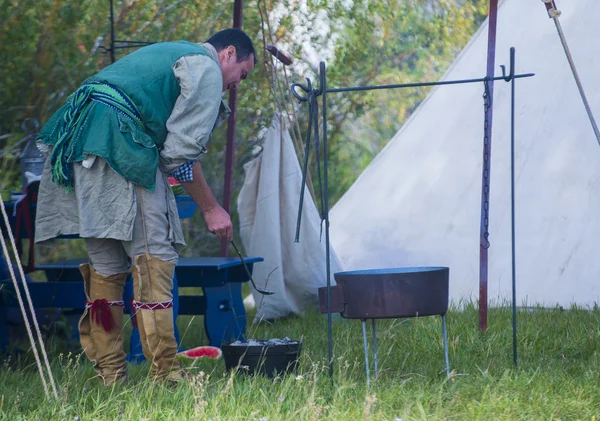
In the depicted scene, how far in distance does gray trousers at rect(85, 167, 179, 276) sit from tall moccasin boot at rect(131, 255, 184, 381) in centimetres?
3

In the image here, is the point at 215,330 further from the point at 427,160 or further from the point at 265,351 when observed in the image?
the point at 427,160

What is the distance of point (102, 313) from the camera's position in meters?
3.14

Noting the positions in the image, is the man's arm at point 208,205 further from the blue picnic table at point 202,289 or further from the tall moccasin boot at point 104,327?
the blue picnic table at point 202,289

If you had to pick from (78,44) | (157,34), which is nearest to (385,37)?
(157,34)

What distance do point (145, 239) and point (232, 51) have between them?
2.47 ft

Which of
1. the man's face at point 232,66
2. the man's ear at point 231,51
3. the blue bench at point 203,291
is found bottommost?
the blue bench at point 203,291

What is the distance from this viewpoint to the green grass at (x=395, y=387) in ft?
8.55

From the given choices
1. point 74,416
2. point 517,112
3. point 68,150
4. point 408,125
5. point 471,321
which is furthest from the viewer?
point 408,125

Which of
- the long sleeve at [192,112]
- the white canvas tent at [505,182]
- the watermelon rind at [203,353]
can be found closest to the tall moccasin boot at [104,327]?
the long sleeve at [192,112]

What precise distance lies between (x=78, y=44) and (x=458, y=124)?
8.52ft

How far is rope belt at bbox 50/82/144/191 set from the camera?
3025 millimetres

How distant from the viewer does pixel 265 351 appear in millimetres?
3148

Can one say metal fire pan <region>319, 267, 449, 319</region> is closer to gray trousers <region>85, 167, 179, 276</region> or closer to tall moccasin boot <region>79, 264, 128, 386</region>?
gray trousers <region>85, 167, 179, 276</region>

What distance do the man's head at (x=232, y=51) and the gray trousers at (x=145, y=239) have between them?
18.9 inches
